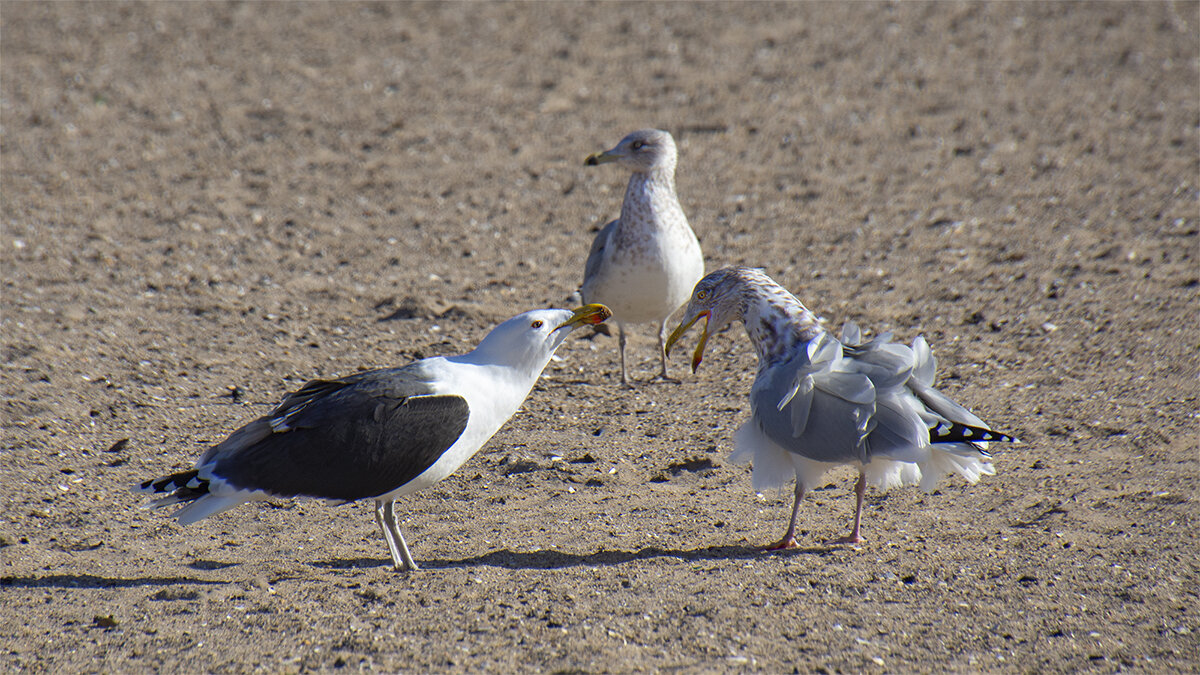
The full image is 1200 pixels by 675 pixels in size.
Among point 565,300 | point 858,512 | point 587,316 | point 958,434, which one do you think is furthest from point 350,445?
point 565,300

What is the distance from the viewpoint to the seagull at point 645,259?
717 centimetres

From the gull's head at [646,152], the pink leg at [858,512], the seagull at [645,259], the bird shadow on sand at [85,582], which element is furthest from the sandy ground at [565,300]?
the gull's head at [646,152]

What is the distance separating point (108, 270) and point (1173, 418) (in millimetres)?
7060

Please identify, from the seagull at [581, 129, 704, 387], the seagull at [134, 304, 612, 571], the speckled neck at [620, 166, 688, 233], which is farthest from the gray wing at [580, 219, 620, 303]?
the seagull at [134, 304, 612, 571]

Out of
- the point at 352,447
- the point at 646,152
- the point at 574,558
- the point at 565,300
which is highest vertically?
the point at 646,152

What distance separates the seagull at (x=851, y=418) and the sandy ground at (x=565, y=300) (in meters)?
0.35

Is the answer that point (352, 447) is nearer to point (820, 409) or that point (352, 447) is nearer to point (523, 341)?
point (523, 341)

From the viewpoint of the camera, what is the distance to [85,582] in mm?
4812

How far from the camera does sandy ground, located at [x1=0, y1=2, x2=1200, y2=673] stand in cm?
449

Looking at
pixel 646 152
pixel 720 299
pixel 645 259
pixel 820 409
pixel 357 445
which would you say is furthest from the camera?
pixel 646 152

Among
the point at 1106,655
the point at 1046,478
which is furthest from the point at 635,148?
the point at 1106,655

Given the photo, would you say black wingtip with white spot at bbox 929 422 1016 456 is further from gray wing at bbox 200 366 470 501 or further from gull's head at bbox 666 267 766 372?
gray wing at bbox 200 366 470 501

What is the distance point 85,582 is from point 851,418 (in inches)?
125

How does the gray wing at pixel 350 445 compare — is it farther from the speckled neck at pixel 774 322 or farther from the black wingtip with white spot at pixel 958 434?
the black wingtip with white spot at pixel 958 434
